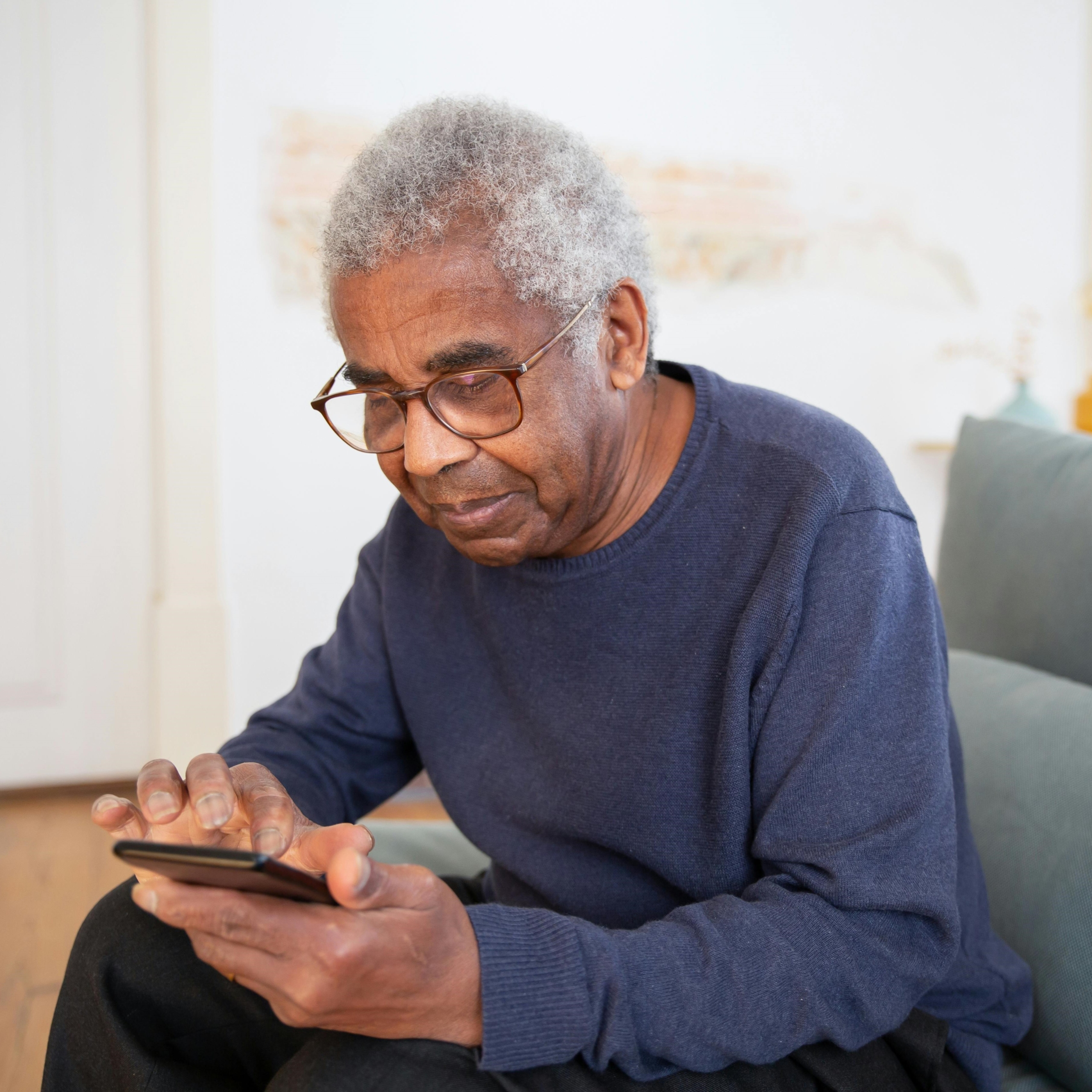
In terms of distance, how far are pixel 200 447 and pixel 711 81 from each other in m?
1.96

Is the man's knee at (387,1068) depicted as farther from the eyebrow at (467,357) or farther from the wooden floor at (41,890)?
the wooden floor at (41,890)

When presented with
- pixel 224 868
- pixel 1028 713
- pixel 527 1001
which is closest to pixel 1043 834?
pixel 1028 713

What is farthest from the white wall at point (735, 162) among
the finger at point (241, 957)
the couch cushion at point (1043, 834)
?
the finger at point (241, 957)

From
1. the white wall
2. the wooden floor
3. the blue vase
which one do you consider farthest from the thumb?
the blue vase

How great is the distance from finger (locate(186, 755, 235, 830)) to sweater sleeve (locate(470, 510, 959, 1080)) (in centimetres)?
24

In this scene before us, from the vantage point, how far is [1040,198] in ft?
12.1

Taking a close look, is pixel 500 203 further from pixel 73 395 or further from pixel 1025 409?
pixel 1025 409

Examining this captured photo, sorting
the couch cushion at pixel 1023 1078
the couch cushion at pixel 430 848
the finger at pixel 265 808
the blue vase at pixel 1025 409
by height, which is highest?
the blue vase at pixel 1025 409

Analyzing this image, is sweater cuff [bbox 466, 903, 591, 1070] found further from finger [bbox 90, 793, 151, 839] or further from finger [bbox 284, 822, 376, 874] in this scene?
finger [bbox 90, 793, 151, 839]

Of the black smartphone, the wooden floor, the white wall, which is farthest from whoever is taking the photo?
the white wall

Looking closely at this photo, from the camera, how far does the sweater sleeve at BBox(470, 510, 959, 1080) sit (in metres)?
0.76

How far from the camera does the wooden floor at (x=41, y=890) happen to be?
1.65 meters

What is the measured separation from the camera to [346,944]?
2.19 feet

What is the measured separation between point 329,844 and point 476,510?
1.10 ft
